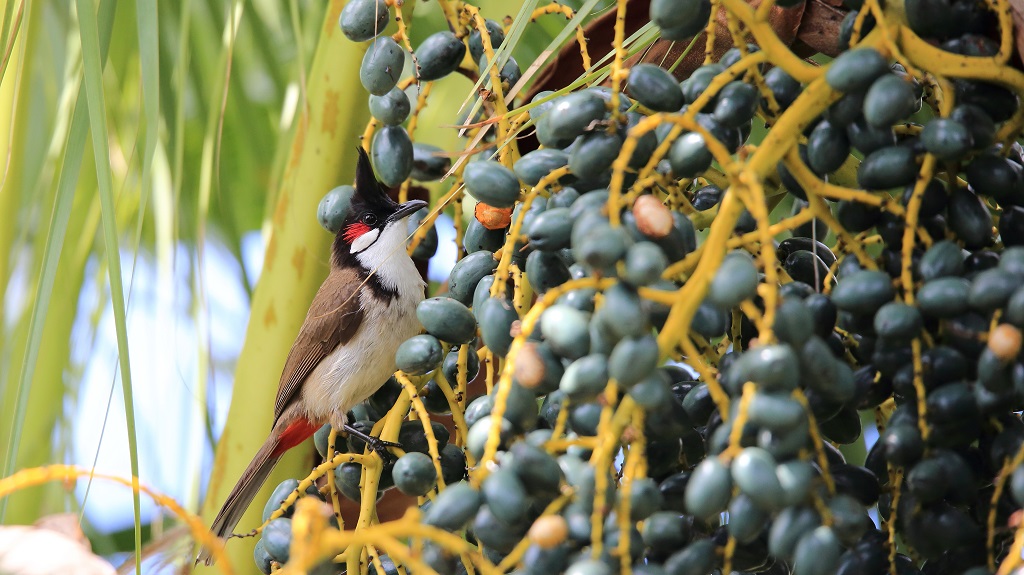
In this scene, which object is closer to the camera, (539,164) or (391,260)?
(539,164)

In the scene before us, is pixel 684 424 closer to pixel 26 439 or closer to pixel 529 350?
pixel 529 350

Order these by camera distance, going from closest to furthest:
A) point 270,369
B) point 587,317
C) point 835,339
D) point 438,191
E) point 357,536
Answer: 1. point 357,536
2. point 587,317
3. point 835,339
4. point 270,369
5. point 438,191

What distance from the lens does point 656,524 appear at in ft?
2.44

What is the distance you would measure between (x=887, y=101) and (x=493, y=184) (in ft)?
1.04

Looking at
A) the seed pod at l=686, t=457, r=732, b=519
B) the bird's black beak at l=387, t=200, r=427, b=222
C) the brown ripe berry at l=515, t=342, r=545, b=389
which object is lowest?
the bird's black beak at l=387, t=200, r=427, b=222

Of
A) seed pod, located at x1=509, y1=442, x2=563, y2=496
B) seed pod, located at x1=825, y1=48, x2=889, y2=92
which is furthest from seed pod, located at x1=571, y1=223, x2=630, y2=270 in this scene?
seed pod, located at x1=825, y1=48, x2=889, y2=92

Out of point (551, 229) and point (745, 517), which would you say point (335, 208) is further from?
point (745, 517)

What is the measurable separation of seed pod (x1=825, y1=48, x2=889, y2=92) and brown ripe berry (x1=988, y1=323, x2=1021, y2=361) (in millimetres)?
196

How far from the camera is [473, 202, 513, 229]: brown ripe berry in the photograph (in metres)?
1.10

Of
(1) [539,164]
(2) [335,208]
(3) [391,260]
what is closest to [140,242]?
(2) [335,208]

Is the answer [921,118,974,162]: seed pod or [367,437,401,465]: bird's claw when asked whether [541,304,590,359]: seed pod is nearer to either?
[921,118,974,162]: seed pod

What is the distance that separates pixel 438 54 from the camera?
118cm

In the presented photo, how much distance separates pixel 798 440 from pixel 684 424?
141 millimetres

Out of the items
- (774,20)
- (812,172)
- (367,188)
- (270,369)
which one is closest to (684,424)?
(812,172)
